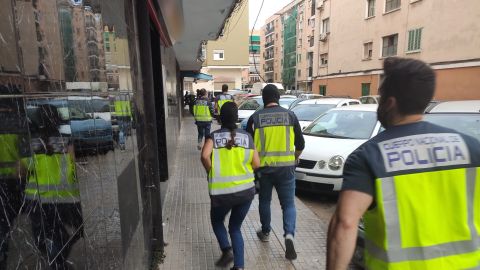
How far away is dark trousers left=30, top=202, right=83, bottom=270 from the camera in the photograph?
1211mm

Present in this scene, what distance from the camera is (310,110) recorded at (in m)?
10.2

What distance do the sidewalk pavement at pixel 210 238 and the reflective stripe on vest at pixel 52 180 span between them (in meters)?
2.33

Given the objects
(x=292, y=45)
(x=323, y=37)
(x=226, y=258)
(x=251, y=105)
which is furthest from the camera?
(x=292, y=45)

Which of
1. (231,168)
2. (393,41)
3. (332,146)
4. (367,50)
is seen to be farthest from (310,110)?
(367,50)

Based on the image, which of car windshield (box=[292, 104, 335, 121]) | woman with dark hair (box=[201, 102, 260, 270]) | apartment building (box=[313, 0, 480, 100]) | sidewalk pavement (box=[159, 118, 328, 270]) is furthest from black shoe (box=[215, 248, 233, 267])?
apartment building (box=[313, 0, 480, 100])

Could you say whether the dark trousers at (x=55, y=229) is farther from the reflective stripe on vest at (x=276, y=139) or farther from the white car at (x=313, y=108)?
the white car at (x=313, y=108)

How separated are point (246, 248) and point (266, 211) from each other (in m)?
0.47

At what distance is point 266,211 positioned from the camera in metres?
4.02

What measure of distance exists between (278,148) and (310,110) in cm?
672

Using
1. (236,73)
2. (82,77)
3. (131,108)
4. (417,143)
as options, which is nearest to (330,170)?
(131,108)

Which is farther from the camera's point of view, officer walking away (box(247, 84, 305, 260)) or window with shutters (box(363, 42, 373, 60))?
window with shutters (box(363, 42, 373, 60))

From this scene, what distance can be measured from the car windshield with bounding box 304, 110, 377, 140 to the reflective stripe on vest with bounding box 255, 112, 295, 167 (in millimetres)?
2859

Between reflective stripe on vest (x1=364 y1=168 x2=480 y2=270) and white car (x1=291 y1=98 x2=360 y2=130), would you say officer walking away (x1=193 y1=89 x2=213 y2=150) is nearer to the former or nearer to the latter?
white car (x1=291 y1=98 x2=360 y2=130)

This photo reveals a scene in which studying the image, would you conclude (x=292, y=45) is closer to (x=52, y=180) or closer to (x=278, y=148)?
(x=278, y=148)
